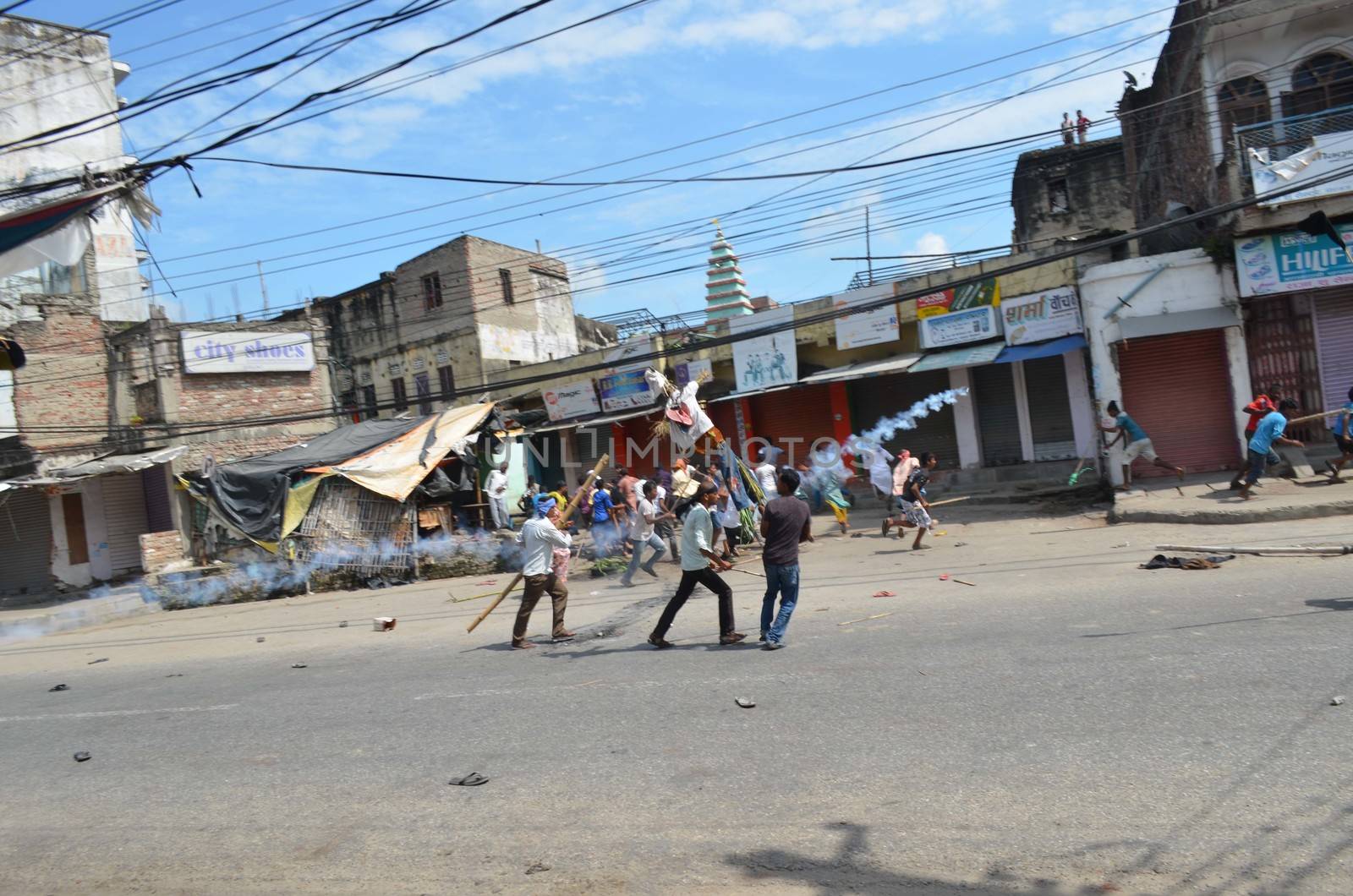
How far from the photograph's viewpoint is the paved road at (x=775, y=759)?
13.8 ft

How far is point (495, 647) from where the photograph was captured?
10.2 m

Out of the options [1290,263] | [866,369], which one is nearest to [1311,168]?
[1290,263]

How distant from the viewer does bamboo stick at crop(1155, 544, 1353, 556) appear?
987cm

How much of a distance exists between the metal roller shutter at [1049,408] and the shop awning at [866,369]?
253cm

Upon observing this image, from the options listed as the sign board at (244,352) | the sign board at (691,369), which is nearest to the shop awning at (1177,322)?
the sign board at (691,369)

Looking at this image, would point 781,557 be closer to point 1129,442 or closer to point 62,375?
point 1129,442

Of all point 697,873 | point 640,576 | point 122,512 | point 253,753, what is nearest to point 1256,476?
point 640,576

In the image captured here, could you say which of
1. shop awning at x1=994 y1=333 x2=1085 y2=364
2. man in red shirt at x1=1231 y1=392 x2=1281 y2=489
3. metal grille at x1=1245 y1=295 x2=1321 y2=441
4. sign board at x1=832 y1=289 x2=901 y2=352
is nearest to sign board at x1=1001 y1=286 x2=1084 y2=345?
shop awning at x1=994 y1=333 x2=1085 y2=364

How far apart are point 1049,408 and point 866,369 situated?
4.01 metres

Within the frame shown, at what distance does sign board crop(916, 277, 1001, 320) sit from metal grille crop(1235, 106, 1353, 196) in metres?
4.82

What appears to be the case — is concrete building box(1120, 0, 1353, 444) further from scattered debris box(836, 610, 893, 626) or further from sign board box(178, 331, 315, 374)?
sign board box(178, 331, 315, 374)

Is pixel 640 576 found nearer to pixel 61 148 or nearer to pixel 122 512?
pixel 122 512

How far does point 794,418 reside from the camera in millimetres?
23359

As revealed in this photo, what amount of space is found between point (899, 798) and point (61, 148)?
37.2m
